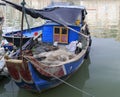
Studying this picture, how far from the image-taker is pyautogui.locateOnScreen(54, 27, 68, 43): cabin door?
1253 centimetres

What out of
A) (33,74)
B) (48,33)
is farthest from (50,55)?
(48,33)

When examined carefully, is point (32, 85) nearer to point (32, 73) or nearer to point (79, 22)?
point (32, 73)

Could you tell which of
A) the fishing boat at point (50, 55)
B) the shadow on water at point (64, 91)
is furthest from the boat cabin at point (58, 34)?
the shadow on water at point (64, 91)

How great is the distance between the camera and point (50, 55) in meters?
10.5

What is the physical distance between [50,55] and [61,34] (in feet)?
7.49

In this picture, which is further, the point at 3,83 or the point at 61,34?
the point at 61,34

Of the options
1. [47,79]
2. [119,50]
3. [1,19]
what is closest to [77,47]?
[47,79]

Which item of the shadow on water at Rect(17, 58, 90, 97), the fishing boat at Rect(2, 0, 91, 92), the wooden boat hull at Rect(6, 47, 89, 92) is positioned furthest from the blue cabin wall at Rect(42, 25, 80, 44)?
the wooden boat hull at Rect(6, 47, 89, 92)

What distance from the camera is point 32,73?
8.87 m

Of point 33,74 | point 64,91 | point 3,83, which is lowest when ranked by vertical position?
point 64,91

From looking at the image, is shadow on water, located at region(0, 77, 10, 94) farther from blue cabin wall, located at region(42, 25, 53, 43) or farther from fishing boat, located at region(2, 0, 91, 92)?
blue cabin wall, located at region(42, 25, 53, 43)

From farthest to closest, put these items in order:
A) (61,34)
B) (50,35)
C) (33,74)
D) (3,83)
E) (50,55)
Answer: (50,35) < (61,34) < (3,83) < (50,55) < (33,74)

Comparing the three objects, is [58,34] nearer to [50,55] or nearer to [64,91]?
[50,55]

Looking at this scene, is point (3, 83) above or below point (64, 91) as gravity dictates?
above
